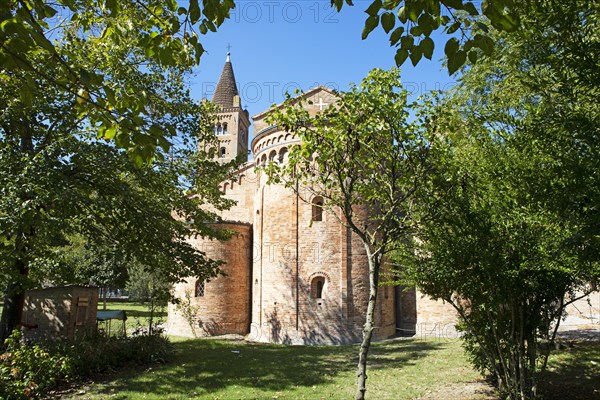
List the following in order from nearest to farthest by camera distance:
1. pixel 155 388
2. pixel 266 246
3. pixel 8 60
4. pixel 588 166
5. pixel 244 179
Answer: pixel 8 60
pixel 588 166
pixel 155 388
pixel 266 246
pixel 244 179

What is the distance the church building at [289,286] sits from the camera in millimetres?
18781

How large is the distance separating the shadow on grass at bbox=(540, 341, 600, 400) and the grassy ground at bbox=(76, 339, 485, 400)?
1.71 m

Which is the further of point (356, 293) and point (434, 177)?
point (356, 293)

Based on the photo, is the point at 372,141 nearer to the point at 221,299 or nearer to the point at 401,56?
the point at 401,56

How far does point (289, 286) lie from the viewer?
19328 mm

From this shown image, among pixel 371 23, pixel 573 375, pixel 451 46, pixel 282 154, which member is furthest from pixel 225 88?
pixel 451 46

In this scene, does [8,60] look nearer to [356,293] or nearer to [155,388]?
[155,388]

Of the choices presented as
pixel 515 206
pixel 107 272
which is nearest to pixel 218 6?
pixel 515 206

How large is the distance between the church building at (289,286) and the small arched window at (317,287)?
4 cm

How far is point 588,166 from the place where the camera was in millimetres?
4262

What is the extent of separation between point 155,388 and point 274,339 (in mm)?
10079

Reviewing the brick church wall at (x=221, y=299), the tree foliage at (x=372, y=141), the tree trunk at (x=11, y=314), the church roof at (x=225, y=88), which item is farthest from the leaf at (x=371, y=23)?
the church roof at (x=225, y=88)

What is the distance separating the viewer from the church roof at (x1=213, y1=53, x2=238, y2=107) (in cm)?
4616

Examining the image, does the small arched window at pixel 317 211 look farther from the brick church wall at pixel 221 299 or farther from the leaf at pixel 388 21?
the leaf at pixel 388 21
